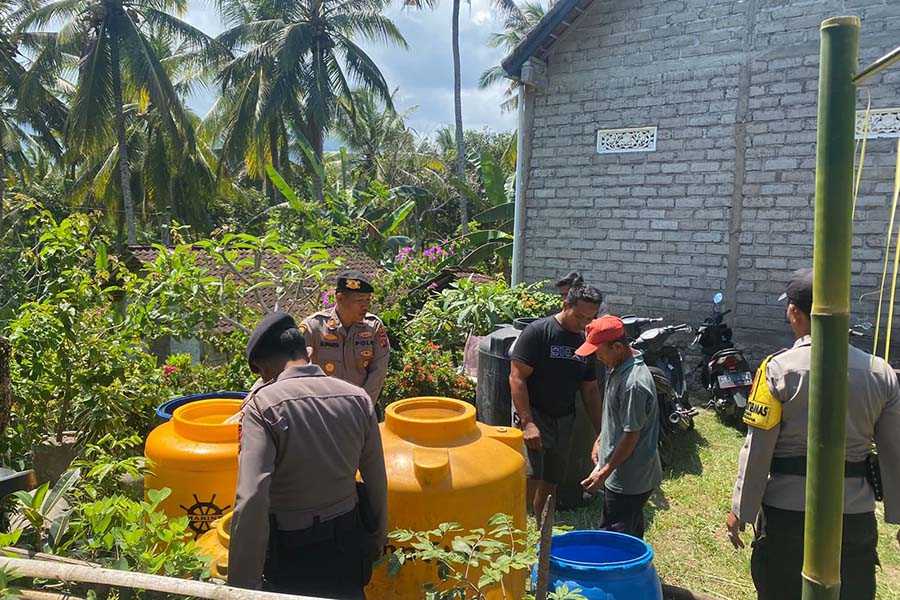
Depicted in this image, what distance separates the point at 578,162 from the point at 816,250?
8.20m

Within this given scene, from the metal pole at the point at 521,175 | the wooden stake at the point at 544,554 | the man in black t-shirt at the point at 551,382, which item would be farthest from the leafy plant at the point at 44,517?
the metal pole at the point at 521,175

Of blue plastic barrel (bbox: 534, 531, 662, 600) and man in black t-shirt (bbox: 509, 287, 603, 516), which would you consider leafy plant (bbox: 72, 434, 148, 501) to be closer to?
blue plastic barrel (bbox: 534, 531, 662, 600)

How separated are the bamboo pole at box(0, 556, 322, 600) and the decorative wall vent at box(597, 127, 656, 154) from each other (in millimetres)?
7926

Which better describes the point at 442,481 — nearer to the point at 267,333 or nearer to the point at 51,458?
the point at 267,333

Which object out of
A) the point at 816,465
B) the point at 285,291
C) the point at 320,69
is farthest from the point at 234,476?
the point at 320,69

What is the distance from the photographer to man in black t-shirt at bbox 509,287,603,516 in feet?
13.4

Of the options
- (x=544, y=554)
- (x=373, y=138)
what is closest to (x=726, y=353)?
(x=544, y=554)

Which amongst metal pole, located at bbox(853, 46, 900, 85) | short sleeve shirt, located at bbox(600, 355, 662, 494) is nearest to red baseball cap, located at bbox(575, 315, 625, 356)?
short sleeve shirt, located at bbox(600, 355, 662, 494)

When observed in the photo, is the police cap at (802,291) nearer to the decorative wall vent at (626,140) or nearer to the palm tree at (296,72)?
the decorative wall vent at (626,140)

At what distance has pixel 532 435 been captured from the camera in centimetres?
401

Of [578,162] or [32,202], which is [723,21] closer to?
[578,162]

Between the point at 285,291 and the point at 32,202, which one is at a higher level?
the point at 32,202

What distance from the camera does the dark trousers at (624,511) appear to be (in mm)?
3391

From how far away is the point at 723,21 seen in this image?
26.2 ft
